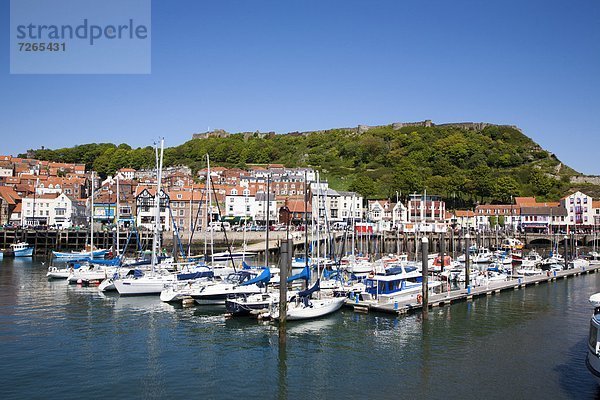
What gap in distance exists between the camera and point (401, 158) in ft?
461

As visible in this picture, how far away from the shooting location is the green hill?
11469 centimetres

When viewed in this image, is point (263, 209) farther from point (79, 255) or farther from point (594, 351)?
point (594, 351)

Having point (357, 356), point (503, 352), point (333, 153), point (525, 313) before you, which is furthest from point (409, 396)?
point (333, 153)

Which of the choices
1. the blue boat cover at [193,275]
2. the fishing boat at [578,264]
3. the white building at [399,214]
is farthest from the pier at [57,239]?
the fishing boat at [578,264]

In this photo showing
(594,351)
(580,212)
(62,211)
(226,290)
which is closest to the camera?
(594,351)

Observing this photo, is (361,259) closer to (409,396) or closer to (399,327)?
(399,327)

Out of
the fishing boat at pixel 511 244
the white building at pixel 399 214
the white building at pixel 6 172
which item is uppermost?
the white building at pixel 6 172

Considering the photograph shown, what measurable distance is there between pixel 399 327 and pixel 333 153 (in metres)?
134

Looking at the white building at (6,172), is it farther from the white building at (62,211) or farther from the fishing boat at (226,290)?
the fishing boat at (226,290)

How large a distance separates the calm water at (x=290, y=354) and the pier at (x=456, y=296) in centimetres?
73

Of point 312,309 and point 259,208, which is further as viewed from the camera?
point 259,208

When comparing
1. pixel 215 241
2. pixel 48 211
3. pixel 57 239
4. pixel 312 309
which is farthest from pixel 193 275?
pixel 48 211

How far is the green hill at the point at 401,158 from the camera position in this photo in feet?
376

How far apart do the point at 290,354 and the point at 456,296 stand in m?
16.0
